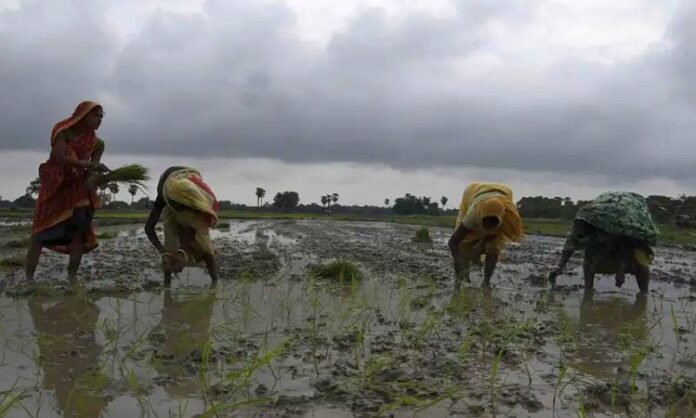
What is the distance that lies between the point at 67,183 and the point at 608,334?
176 inches

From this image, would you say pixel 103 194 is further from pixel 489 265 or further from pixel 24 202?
pixel 24 202

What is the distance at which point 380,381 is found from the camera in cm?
251

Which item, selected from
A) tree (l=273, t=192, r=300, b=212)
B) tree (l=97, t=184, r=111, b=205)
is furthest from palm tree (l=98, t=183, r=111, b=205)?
tree (l=273, t=192, r=300, b=212)

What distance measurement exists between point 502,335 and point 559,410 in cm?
111

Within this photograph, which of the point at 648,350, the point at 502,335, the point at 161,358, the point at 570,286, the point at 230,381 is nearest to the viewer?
the point at 230,381

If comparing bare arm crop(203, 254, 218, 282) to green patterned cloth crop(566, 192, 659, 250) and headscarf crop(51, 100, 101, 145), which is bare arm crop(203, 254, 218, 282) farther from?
green patterned cloth crop(566, 192, 659, 250)

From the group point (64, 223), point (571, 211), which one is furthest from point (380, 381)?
point (571, 211)

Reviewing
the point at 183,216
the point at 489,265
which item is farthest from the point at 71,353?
the point at 489,265

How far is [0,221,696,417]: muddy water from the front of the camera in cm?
231

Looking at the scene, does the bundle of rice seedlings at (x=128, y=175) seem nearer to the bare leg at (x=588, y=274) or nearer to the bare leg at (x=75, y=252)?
the bare leg at (x=75, y=252)

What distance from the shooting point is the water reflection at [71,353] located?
229 cm

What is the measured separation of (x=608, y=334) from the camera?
12.1ft

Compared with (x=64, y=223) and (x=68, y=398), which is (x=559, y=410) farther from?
(x=64, y=223)

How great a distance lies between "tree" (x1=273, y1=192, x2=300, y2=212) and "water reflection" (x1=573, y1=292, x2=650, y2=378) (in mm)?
61211
